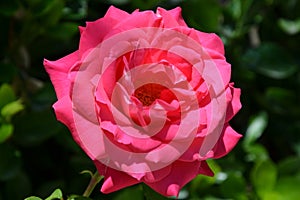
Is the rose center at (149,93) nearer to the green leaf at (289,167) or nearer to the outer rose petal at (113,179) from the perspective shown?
the outer rose petal at (113,179)

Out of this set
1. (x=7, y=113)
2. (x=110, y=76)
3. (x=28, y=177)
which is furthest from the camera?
(x=28, y=177)

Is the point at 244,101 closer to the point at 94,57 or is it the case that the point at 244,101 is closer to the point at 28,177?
the point at 28,177

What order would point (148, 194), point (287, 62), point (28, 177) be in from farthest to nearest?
point (287, 62), point (28, 177), point (148, 194)

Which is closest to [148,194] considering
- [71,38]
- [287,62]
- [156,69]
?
[156,69]

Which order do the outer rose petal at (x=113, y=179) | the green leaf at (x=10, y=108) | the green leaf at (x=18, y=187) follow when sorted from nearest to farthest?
1. the outer rose petal at (x=113, y=179)
2. the green leaf at (x=10, y=108)
3. the green leaf at (x=18, y=187)

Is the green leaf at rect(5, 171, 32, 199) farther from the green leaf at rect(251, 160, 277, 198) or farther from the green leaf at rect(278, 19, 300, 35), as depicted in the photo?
the green leaf at rect(278, 19, 300, 35)

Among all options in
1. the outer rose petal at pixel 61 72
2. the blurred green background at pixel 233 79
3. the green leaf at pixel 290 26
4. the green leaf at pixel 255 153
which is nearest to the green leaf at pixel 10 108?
the blurred green background at pixel 233 79

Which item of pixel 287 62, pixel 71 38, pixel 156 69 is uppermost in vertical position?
pixel 156 69
